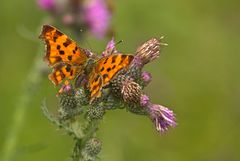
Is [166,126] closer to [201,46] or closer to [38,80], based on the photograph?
[38,80]

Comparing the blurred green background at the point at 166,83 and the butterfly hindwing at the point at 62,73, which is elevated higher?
the blurred green background at the point at 166,83

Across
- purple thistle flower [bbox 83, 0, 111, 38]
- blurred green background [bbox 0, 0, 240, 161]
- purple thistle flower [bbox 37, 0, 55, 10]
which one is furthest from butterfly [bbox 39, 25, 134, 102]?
purple thistle flower [bbox 83, 0, 111, 38]

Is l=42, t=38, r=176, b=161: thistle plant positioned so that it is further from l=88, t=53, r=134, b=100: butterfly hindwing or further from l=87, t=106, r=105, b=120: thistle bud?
l=88, t=53, r=134, b=100: butterfly hindwing

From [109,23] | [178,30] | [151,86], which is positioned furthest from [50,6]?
[178,30]

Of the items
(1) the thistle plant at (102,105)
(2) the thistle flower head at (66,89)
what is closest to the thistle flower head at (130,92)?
(1) the thistle plant at (102,105)

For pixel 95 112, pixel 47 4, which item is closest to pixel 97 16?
pixel 47 4

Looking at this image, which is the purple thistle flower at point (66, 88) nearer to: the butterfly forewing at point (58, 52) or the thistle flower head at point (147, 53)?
the butterfly forewing at point (58, 52)
